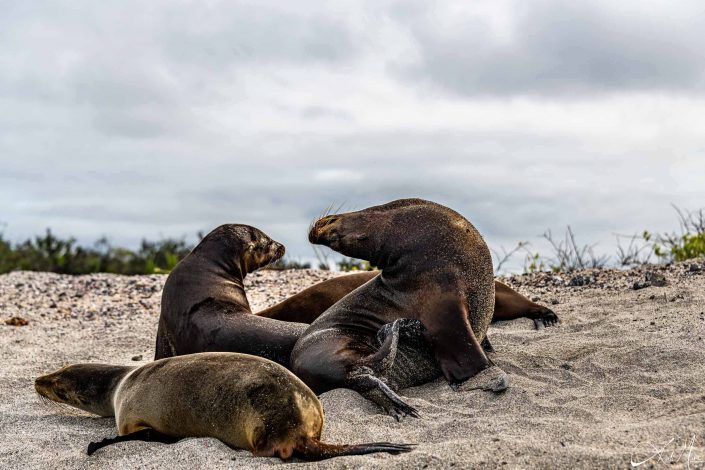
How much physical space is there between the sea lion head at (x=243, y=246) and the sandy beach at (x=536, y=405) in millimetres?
1517

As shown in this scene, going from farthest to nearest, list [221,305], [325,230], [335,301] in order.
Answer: [335,301] < [221,305] < [325,230]

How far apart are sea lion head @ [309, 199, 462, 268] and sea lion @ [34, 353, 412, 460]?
1.72m

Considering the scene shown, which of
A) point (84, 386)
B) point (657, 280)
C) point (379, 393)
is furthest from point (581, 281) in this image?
point (84, 386)

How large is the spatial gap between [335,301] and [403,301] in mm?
1963

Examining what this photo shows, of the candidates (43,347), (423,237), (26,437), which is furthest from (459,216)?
(43,347)

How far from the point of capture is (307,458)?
4.56 metres

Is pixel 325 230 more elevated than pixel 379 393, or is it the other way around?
pixel 325 230

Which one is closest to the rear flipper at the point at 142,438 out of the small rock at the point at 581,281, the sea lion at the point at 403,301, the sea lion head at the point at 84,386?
the sea lion head at the point at 84,386

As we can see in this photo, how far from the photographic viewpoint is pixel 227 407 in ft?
16.2

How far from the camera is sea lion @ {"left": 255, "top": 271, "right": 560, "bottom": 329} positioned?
27.3 feet

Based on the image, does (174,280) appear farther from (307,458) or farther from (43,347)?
(307,458)

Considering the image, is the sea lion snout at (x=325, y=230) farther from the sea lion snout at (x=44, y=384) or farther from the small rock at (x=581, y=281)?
the small rock at (x=581, y=281)

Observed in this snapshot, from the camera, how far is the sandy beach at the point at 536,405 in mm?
4363

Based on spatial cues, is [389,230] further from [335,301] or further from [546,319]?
[546,319]
